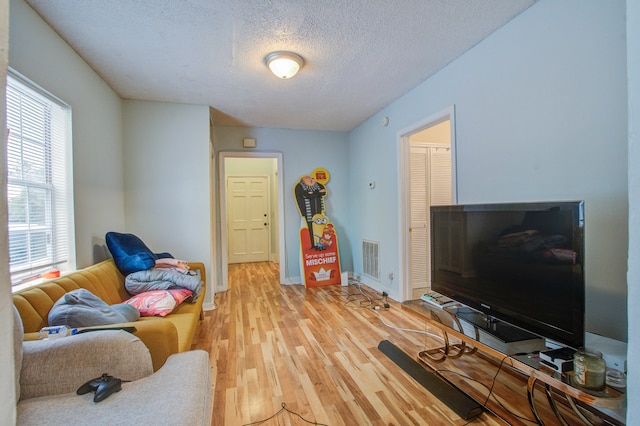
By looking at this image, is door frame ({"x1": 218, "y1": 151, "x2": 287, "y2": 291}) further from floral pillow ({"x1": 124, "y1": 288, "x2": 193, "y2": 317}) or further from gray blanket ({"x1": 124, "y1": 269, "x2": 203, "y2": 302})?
floral pillow ({"x1": 124, "y1": 288, "x2": 193, "y2": 317})

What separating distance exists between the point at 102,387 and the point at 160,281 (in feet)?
4.43

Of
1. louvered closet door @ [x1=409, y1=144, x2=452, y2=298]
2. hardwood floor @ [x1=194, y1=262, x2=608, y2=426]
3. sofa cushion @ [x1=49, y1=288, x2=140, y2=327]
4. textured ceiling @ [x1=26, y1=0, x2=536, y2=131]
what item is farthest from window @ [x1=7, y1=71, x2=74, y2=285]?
louvered closet door @ [x1=409, y1=144, x2=452, y2=298]

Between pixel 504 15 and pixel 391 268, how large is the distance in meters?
2.65

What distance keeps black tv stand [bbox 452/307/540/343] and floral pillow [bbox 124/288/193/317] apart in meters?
2.06

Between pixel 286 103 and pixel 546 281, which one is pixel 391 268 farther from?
pixel 286 103

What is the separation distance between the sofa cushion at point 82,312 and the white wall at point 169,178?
5.56 feet

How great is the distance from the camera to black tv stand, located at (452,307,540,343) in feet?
5.14

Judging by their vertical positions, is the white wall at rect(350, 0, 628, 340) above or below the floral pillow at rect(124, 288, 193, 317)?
above

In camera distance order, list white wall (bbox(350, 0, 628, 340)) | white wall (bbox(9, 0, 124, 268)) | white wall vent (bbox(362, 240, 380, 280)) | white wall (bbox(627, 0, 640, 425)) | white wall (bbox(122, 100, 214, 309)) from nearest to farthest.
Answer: white wall (bbox(627, 0, 640, 425))
white wall (bbox(350, 0, 628, 340))
white wall (bbox(9, 0, 124, 268))
white wall (bbox(122, 100, 214, 309))
white wall vent (bbox(362, 240, 380, 280))

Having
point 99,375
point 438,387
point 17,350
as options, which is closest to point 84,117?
point 17,350

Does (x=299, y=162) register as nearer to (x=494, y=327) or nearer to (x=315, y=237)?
(x=315, y=237)

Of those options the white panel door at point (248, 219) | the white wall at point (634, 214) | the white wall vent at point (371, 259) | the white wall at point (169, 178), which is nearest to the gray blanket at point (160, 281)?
the white wall at point (169, 178)

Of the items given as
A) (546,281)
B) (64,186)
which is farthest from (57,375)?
(546,281)

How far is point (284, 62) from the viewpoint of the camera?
7.43ft
